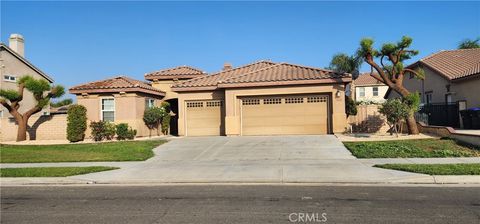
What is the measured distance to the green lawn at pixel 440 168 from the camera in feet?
34.4

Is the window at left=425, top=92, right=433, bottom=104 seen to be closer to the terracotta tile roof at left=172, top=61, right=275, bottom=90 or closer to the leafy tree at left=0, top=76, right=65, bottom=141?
the terracotta tile roof at left=172, top=61, right=275, bottom=90

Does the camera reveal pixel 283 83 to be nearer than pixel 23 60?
Yes

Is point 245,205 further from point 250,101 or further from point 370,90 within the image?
point 370,90

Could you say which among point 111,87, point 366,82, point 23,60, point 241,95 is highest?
point 23,60

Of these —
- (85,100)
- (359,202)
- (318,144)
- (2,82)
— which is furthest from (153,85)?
(359,202)

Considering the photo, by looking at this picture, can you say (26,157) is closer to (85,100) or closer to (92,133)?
(92,133)

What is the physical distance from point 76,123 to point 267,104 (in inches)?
426

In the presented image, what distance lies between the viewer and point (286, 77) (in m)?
22.2

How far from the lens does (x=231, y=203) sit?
310 inches

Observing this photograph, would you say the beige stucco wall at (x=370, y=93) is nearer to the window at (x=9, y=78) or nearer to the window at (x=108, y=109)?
the window at (x=108, y=109)

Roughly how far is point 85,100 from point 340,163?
681 inches

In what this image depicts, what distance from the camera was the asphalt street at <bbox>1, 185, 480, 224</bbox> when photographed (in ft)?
21.9

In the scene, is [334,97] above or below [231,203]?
above

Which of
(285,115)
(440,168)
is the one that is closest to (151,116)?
(285,115)
